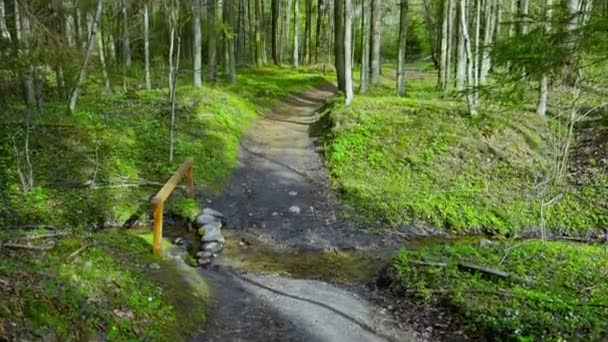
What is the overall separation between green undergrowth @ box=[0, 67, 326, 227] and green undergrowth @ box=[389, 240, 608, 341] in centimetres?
527

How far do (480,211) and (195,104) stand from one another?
8.60 meters

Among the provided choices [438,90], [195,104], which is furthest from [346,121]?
[438,90]

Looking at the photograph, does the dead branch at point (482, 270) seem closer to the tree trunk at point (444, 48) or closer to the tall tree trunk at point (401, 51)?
the tall tree trunk at point (401, 51)

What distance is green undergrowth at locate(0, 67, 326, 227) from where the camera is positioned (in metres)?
8.91

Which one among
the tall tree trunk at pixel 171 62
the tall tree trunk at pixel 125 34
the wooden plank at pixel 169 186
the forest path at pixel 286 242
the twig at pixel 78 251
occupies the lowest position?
the forest path at pixel 286 242

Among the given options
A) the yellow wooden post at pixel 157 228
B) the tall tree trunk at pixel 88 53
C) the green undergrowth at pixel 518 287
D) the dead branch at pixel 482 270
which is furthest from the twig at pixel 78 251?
the tall tree trunk at pixel 88 53

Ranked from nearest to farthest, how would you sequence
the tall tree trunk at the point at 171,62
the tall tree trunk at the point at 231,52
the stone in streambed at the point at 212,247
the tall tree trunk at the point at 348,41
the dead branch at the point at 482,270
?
the dead branch at the point at 482,270 < the stone in streambed at the point at 212,247 < the tall tree trunk at the point at 171,62 < the tall tree trunk at the point at 348,41 < the tall tree trunk at the point at 231,52

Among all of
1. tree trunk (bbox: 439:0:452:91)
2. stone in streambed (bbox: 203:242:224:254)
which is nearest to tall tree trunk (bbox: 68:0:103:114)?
stone in streambed (bbox: 203:242:224:254)

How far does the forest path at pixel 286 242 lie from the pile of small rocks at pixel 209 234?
0.89 feet

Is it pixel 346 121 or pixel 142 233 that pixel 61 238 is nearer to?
pixel 142 233

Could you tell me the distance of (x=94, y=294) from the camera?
5.03 meters

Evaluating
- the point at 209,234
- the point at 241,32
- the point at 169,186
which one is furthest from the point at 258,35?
the point at 169,186

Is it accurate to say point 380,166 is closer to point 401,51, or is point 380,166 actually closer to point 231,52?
point 401,51

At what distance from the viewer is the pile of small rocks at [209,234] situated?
315 inches
